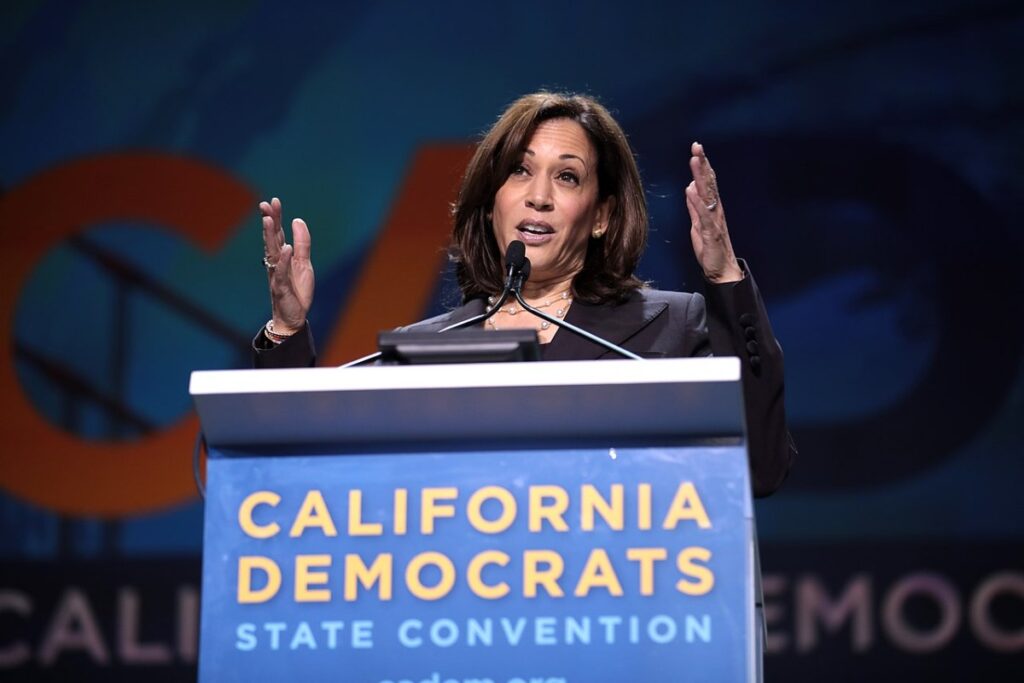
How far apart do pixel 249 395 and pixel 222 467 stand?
8 centimetres

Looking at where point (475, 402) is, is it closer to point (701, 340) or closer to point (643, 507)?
point (643, 507)

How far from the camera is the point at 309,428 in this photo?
1.40 m

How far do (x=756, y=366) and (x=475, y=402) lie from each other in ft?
1.87

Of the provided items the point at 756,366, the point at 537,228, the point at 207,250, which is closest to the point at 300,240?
the point at 537,228

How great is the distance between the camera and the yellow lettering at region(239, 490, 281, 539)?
138 centimetres

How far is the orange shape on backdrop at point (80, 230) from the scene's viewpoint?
→ 13.0 feet

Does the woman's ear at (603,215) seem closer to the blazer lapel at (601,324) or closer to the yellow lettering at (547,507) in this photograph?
the blazer lapel at (601,324)

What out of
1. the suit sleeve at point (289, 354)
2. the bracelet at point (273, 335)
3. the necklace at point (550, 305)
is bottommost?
the suit sleeve at point (289, 354)

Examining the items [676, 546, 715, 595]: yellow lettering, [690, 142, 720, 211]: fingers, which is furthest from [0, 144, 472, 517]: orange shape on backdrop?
[676, 546, 715, 595]: yellow lettering

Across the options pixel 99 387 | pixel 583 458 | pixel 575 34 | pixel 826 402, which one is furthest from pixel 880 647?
pixel 583 458

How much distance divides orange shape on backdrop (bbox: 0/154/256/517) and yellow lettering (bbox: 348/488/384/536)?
2.66 meters

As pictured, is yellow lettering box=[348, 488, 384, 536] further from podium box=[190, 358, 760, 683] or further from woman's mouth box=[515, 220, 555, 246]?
woman's mouth box=[515, 220, 555, 246]

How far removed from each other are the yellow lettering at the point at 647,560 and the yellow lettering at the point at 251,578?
13.3 inches

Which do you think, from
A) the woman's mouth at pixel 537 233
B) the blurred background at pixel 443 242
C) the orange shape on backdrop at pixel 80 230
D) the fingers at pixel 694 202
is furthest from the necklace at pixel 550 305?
the orange shape on backdrop at pixel 80 230
